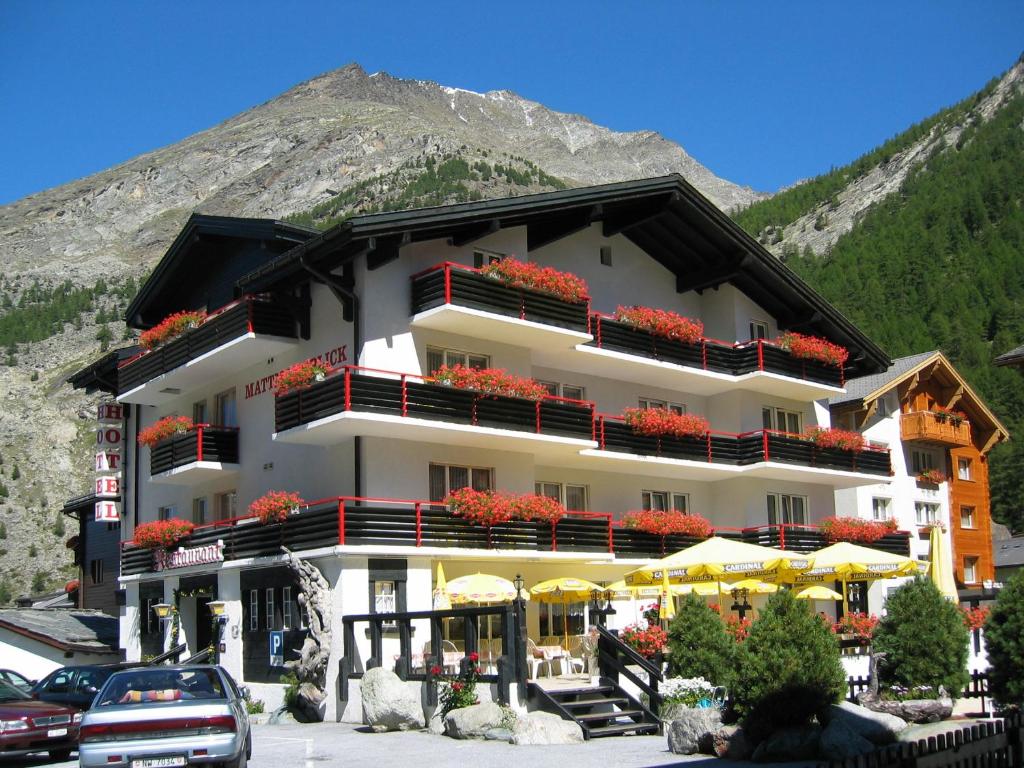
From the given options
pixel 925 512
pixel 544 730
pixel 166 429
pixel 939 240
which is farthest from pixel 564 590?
pixel 939 240

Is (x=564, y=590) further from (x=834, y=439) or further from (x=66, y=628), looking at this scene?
(x=66, y=628)

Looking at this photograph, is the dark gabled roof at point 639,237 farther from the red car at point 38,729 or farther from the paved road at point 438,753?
A: the red car at point 38,729

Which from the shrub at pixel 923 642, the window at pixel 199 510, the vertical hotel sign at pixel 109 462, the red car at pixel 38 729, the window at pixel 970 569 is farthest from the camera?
the window at pixel 970 569

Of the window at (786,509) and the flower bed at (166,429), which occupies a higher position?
the flower bed at (166,429)

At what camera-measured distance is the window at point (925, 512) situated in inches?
2056

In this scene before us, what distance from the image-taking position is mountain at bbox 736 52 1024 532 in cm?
10375

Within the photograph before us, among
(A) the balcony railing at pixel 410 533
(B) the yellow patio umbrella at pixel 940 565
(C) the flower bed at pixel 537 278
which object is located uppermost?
(C) the flower bed at pixel 537 278

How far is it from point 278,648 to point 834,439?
18.7 meters

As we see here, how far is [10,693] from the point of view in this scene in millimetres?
23047

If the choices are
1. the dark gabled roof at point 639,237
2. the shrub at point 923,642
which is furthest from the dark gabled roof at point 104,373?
the shrub at point 923,642

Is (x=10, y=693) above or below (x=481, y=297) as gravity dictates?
below

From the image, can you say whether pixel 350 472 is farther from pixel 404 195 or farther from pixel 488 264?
pixel 404 195

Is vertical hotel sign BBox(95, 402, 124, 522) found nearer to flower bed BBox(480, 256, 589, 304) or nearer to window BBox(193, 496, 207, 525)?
window BBox(193, 496, 207, 525)

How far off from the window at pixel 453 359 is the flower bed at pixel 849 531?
1266 centimetres
